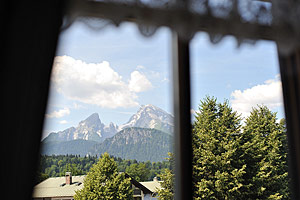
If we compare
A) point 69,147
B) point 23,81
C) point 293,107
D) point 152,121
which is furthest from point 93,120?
point 293,107

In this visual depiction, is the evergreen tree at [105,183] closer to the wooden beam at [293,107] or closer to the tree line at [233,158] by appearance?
the tree line at [233,158]

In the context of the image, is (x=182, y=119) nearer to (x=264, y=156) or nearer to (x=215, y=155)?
(x=215, y=155)

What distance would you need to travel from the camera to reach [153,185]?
4.12ft

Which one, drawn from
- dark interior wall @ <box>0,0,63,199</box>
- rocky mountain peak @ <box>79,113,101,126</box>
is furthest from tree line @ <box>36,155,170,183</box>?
dark interior wall @ <box>0,0,63,199</box>

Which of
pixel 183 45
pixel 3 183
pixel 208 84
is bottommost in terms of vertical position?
pixel 3 183

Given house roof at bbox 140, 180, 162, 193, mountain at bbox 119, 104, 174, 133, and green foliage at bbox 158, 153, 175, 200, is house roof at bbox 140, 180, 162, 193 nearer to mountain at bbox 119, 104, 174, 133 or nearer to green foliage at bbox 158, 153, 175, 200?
green foliage at bbox 158, 153, 175, 200

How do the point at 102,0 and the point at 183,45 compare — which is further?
the point at 183,45

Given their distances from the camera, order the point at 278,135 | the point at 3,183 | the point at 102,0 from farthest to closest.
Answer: the point at 278,135
the point at 102,0
the point at 3,183

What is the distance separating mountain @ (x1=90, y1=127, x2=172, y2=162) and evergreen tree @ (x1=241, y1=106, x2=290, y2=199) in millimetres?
421

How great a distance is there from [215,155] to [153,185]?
0.34 metres

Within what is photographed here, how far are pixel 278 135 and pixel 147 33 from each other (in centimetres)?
92

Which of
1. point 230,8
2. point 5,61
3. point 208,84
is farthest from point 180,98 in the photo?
point 5,61

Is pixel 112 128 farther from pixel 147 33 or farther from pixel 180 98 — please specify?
pixel 147 33

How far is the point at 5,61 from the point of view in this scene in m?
0.94
